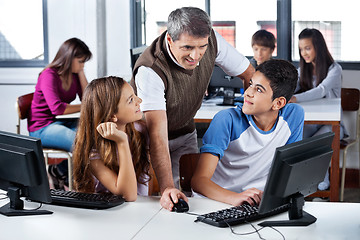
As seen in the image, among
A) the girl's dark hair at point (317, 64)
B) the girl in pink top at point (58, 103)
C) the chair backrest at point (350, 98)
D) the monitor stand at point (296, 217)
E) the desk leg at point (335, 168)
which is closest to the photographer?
the monitor stand at point (296, 217)

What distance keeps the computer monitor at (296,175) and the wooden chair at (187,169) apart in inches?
20.8

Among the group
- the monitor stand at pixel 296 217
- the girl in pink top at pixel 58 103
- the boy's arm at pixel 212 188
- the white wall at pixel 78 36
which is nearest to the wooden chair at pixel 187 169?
the boy's arm at pixel 212 188

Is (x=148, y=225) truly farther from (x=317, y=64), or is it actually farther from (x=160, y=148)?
(x=317, y=64)

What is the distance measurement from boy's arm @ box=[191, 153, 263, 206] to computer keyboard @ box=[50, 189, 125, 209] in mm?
299

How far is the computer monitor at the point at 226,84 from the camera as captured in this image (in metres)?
3.78

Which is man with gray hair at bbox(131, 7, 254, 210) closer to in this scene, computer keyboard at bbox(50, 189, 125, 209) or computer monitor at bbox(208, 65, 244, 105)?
computer keyboard at bbox(50, 189, 125, 209)

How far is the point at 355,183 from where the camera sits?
14.5ft

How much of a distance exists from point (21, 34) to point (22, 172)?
3.61 m

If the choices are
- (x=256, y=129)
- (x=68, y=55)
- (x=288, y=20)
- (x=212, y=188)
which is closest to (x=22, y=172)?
(x=212, y=188)

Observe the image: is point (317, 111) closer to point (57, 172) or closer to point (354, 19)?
point (354, 19)

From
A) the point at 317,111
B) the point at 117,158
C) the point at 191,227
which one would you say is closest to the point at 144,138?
the point at 117,158

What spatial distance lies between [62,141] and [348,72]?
2376mm

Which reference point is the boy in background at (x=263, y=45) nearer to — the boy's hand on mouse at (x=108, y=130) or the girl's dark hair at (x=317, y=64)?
the girl's dark hair at (x=317, y=64)

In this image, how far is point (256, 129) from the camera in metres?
2.14
